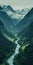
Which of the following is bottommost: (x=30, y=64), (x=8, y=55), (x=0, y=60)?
(x=30, y=64)

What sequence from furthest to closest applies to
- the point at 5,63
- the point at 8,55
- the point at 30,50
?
the point at 8,55
the point at 30,50
the point at 5,63

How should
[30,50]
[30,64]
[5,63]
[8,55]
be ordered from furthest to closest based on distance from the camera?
[8,55] < [30,50] < [5,63] < [30,64]

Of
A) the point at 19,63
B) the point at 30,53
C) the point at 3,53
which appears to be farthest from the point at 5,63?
the point at 3,53

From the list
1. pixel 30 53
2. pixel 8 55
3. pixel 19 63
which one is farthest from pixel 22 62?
pixel 8 55

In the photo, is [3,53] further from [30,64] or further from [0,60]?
[30,64]

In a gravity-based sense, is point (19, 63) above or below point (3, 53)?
below

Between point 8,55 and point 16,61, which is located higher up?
point 8,55

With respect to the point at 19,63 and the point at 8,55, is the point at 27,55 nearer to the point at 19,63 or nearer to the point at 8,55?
the point at 19,63

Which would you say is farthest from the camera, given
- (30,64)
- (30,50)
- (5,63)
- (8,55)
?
(8,55)

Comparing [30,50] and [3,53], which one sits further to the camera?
[3,53]
